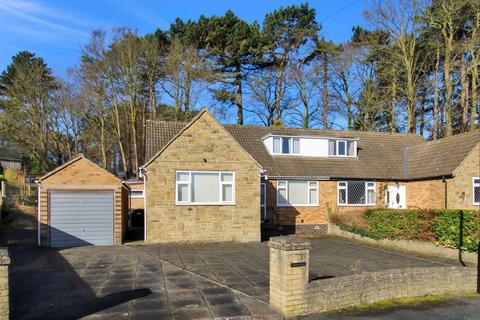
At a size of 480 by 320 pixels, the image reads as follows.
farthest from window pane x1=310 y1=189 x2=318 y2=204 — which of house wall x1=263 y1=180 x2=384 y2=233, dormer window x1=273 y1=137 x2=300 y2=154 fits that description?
dormer window x1=273 y1=137 x2=300 y2=154

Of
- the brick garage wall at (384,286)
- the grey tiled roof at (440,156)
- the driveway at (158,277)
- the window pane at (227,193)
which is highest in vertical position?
the grey tiled roof at (440,156)

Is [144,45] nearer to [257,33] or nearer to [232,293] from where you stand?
[257,33]

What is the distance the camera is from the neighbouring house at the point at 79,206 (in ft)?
55.2

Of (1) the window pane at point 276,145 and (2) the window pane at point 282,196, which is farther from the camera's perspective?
(1) the window pane at point 276,145

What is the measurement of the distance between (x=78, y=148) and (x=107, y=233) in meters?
26.8

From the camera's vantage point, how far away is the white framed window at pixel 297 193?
22.3 metres

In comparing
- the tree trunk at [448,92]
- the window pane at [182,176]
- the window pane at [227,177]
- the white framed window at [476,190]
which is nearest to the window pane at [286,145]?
the window pane at [227,177]

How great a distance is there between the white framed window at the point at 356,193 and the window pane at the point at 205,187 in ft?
26.6

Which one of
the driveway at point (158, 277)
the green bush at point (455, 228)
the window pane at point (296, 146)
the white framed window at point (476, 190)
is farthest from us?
the window pane at point (296, 146)

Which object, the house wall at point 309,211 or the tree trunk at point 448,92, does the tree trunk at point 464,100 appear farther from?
the house wall at point 309,211

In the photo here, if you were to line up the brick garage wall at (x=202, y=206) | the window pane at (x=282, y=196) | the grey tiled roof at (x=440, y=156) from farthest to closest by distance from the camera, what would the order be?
the window pane at (x=282, y=196)
the grey tiled roof at (x=440, y=156)
the brick garage wall at (x=202, y=206)

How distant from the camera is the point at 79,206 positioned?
17141 millimetres

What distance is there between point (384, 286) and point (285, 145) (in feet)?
51.8

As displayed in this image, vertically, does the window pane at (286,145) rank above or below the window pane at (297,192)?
above
